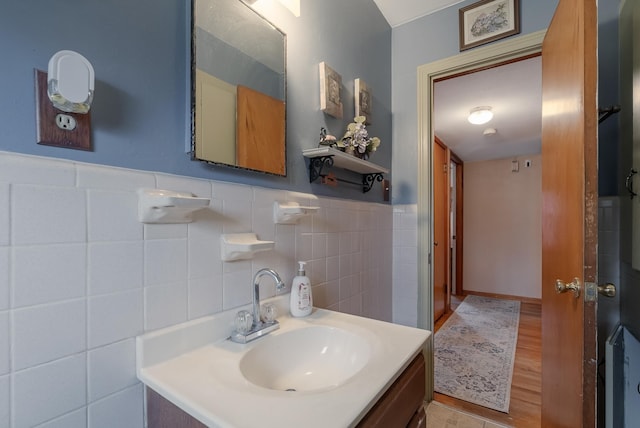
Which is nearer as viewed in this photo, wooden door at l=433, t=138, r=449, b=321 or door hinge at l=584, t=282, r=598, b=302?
door hinge at l=584, t=282, r=598, b=302

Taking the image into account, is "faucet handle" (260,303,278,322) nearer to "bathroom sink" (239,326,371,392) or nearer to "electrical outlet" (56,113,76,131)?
"bathroom sink" (239,326,371,392)

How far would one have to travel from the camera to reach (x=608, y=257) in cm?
135

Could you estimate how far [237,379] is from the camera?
24.1 inches

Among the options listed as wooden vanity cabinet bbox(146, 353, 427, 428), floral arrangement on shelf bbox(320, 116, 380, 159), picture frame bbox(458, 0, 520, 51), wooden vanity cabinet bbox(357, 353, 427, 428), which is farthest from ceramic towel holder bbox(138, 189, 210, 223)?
picture frame bbox(458, 0, 520, 51)

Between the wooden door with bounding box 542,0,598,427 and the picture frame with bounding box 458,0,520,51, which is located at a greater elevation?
the picture frame with bounding box 458,0,520,51

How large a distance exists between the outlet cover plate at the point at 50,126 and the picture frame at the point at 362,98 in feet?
3.89

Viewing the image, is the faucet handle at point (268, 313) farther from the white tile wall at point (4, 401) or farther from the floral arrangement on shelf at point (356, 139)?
the floral arrangement on shelf at point (356, 139)

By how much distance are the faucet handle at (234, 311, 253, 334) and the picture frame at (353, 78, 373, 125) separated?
112 centimetres

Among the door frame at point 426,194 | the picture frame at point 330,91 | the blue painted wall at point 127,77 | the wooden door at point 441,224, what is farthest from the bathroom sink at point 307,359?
the wooden door at point 441,224

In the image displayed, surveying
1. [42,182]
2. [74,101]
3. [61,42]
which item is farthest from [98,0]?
→ [42,182]

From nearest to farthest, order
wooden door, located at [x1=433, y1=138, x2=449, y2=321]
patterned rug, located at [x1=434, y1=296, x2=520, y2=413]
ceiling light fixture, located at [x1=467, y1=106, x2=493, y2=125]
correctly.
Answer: patterned rug, located at [x1=434, y1=296, x2=520, y2=413], ceiling light fixture, located at [x1=467, y1=106, x2=493, y2=125], wooden door, located at [x1=433, y1=138, x2=449, y2=321]

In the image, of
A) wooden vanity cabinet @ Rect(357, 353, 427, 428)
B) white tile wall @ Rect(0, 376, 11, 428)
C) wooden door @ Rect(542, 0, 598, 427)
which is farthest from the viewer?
wooden door @ Rect(542, 0, 598, 427)

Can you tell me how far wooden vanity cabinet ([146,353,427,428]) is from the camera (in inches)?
22.5

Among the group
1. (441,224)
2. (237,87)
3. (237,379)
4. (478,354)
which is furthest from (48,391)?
(441,224)
